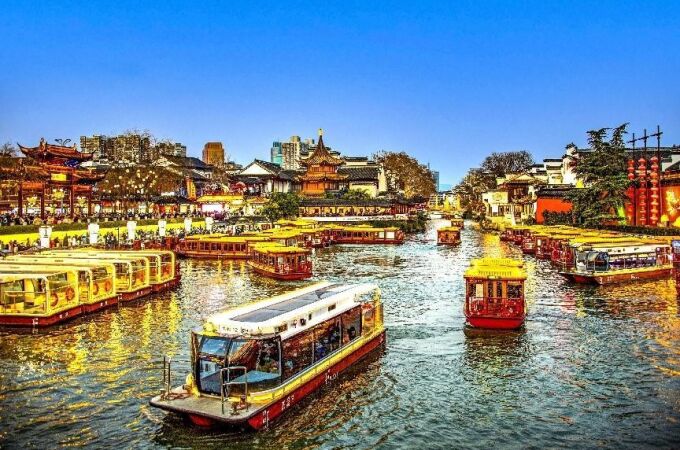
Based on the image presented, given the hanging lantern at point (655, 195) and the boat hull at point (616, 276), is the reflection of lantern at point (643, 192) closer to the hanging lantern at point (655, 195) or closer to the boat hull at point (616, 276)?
the hanging lantern at point (655, 195)

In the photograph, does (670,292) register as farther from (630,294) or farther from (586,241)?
(586,241)

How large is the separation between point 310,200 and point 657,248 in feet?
250

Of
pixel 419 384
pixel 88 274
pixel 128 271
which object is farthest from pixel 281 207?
pixel 419 384

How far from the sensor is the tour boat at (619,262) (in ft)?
143

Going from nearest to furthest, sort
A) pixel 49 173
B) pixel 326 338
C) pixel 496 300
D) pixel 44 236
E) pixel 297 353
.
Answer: pixel 297 353 < pixel 326 338 < pixel 496 300 < pixel 44 236 < pixel 49 173

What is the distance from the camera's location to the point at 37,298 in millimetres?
31266

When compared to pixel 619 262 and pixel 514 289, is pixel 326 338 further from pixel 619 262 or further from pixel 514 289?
pixel 619 262

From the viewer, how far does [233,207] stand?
4641 inches

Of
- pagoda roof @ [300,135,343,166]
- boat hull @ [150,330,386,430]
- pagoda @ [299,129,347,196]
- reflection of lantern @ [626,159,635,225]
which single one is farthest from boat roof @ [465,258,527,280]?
Answer: pagoda roof @ [300,135,343,166]

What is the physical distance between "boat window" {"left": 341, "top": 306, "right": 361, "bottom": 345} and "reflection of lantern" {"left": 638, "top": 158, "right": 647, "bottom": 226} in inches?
2215

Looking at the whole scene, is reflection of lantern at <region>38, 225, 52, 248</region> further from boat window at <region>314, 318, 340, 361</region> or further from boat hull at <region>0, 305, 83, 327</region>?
boat window at <region>314, 318, 340, 361</region>

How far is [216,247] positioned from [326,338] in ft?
143

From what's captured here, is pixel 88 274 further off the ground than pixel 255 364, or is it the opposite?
pixel 88 274

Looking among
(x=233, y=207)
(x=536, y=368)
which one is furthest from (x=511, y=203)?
(x=536, y=368)
